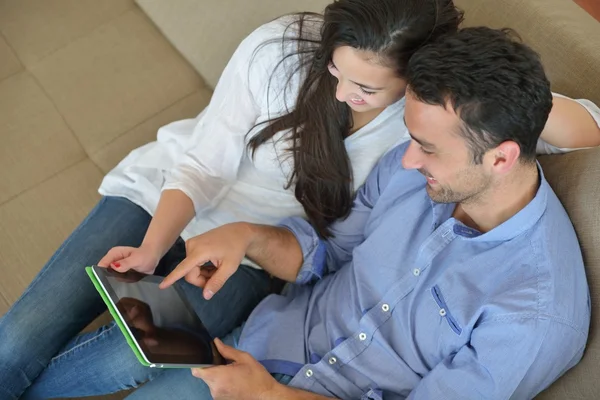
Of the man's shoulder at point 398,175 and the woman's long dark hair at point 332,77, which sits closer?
the woman's long dark hair at point 332,77

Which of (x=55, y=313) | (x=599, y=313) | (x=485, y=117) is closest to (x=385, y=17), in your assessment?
(x=485, y=117)

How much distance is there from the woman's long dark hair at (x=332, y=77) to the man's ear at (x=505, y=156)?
20 centimetres

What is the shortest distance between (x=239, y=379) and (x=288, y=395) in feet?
0.30

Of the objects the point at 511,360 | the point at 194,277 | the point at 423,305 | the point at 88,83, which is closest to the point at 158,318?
the point at 194,277

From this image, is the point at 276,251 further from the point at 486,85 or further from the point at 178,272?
the point at 486,85

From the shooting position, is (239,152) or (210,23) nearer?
(239,152)

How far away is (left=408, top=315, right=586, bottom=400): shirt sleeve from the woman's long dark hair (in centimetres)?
39

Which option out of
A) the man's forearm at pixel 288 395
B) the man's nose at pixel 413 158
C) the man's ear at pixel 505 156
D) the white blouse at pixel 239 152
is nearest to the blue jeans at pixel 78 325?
the white blouse at pixel 239 152

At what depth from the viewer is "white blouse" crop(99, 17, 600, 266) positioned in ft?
3.78

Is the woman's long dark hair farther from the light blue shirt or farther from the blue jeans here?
the blue jeans

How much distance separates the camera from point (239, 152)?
1256mm

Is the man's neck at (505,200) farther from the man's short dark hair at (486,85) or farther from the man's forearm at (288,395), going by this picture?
the man's forearm at (288,395)

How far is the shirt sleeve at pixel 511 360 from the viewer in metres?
0.94

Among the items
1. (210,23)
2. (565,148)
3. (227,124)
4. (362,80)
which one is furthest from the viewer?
(210,23)
